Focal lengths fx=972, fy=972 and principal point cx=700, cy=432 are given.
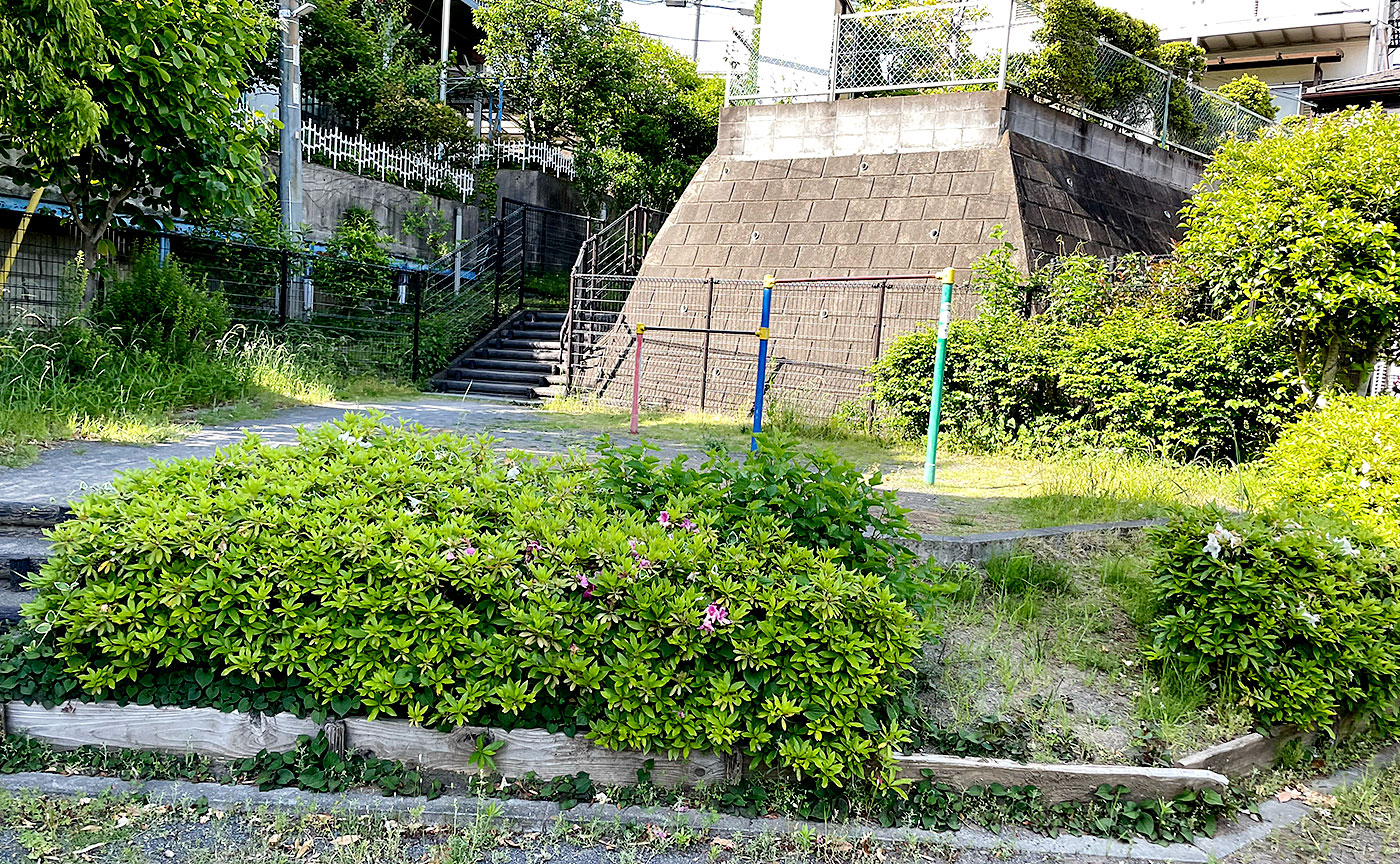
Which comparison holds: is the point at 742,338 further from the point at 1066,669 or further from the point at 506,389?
the point at 1066,669

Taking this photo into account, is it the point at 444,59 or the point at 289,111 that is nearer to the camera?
the point at 289,111

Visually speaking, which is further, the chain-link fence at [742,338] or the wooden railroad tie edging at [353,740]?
the chain-link fence at [742,338]

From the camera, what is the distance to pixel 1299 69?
2736cm

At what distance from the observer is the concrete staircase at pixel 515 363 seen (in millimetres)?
14102

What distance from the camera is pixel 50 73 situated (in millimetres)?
6730

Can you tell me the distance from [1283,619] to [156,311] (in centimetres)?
974

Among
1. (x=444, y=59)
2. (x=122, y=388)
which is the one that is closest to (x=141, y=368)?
(x=122, y=388)

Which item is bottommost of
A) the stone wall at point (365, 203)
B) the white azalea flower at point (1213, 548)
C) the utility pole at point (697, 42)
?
the white azalea flower at point (1213, 548)

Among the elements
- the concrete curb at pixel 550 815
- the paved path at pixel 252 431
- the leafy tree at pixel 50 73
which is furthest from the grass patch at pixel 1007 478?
the leafy tree at pixel 50 73

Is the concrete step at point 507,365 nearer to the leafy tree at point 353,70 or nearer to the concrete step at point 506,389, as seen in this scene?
the concrete step at point 506,389

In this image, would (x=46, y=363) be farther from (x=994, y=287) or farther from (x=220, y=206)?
(x=994, y=287)

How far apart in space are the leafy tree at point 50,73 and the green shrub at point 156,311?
5.66 ft

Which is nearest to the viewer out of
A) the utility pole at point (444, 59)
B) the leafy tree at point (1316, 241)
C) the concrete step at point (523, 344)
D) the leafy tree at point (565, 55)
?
the leafy tree at point (1316, 241)

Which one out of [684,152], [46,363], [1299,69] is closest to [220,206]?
[46,363]
